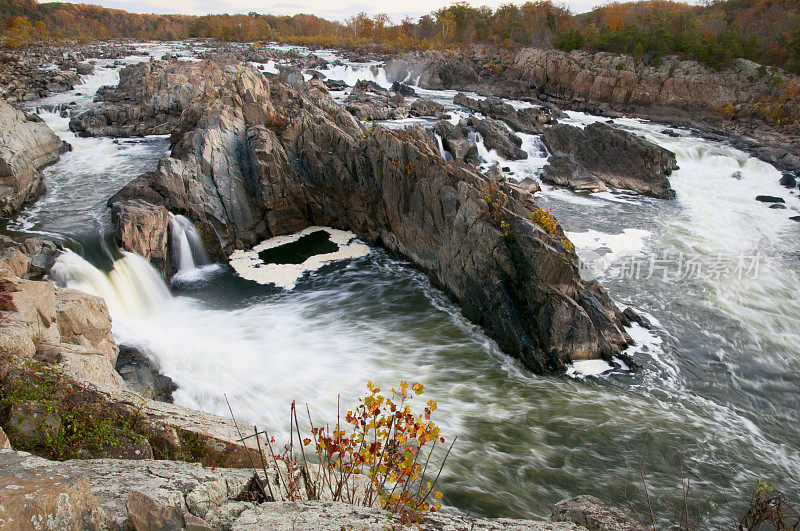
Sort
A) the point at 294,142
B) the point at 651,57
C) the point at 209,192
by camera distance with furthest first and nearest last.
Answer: the point at 651,57 < the point at 294,142 < the point at 209,192

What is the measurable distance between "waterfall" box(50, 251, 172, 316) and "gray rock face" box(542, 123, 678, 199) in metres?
20.9

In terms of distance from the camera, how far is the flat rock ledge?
2.75 m

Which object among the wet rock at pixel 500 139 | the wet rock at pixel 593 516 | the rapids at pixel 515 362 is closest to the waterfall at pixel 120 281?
the rapids at pixel 515 362

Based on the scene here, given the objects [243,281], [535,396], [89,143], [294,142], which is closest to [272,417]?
[535,396]

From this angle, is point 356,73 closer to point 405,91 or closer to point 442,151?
point 405,91

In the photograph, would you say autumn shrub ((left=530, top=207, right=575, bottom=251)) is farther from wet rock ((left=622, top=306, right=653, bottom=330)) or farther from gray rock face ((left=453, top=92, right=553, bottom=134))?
gray rock face ((left=453, top=92, right=553, bottom=134))

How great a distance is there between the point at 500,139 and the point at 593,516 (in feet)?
87.0

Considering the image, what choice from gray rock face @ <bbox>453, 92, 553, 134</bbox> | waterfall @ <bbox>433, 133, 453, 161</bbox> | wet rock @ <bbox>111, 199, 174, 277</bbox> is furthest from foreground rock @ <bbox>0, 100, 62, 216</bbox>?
gray rock face @ <bbox>453, 92, 553, 134</bbox>

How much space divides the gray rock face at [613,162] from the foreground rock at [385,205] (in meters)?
11.0

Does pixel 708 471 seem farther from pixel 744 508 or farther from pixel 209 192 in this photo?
pixel 209 192

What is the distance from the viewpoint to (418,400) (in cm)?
1055

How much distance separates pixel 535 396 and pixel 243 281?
34.2ft

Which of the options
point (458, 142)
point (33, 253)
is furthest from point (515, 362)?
point (458, 142)

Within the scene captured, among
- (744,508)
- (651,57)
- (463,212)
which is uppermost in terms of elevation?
(651,57)
